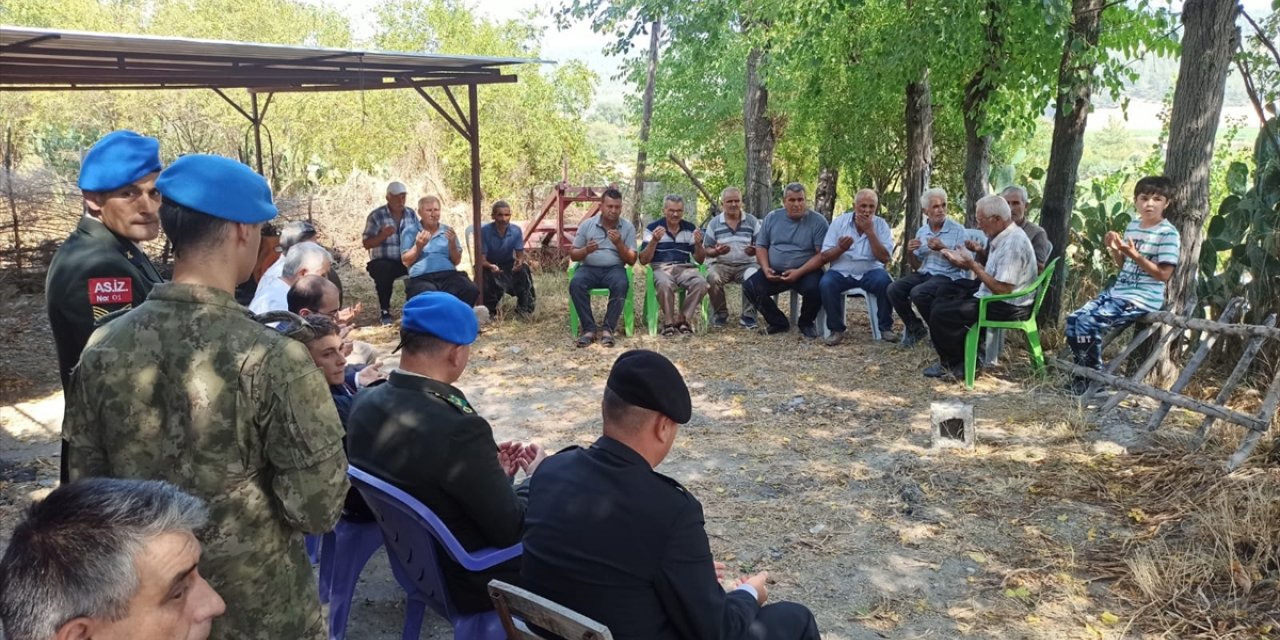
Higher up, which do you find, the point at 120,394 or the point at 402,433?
the point at 120,394

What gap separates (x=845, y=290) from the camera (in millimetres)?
8344

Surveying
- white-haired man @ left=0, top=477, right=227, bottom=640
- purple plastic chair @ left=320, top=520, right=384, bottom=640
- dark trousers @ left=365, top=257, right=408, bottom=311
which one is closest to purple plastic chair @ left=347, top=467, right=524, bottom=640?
purple plastic chair @ left=320, top=520, right=384, bottom=640

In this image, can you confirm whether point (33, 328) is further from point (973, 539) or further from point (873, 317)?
point (973, 539)

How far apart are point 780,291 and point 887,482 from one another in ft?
12.9

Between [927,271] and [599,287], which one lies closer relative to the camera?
[927,271]

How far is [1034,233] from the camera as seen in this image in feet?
23.3

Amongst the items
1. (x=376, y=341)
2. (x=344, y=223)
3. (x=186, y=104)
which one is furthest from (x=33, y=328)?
(x=186, y=104)

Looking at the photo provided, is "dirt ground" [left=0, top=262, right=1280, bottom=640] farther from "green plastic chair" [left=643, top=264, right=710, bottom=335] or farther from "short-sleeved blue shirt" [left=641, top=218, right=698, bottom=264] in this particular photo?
"short-sleeved blue shirt" [left=641, top=218, right=698, bottom=264]

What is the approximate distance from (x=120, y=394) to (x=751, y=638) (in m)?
1.53

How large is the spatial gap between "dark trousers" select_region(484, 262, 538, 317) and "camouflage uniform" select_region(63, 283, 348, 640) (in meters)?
7.71

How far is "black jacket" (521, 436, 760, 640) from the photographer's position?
2.04 m

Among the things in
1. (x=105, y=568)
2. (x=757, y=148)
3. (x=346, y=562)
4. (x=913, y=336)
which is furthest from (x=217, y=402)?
(x=757, y=148)

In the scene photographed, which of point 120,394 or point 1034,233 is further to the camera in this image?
point 1034,233

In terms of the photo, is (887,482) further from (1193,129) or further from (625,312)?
(625,312)
